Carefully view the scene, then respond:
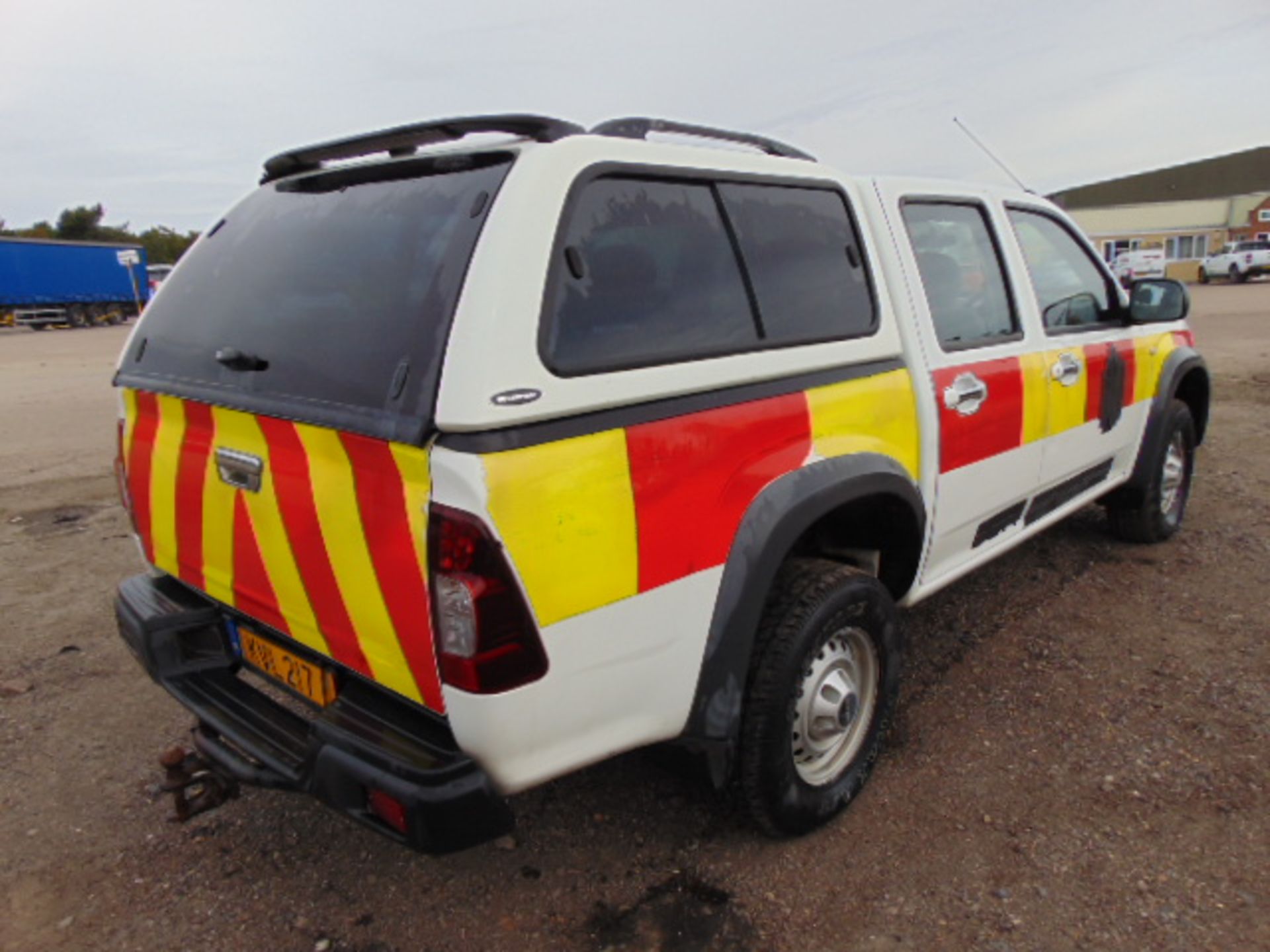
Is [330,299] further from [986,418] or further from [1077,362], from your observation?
[1077,362]

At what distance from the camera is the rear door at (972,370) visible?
2754 millimetres

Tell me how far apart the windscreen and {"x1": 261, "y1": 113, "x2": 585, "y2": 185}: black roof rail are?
8 centimetres

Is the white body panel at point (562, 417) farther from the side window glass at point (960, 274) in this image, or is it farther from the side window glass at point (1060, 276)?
the side window glass at point (1060, 276)

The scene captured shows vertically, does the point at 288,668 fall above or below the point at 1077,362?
below

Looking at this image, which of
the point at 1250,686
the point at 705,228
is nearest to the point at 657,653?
the point at 705,228

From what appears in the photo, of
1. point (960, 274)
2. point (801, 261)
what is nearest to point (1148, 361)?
point (960, 274)

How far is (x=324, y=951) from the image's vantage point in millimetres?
2078

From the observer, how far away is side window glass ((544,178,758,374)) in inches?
70.7

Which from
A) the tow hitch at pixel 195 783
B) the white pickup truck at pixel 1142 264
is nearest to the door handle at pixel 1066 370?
the tow hitch at pixel 195 783

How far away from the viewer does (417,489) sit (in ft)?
5.40

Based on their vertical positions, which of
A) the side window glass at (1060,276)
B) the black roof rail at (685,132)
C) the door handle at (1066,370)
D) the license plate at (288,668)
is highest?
the black roof rail at (685,132)

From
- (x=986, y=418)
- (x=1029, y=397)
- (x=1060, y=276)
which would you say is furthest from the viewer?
(x=1060, y=276)

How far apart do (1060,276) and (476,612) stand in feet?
9.89

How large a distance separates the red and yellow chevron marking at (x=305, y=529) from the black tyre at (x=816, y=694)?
0.86 meters
